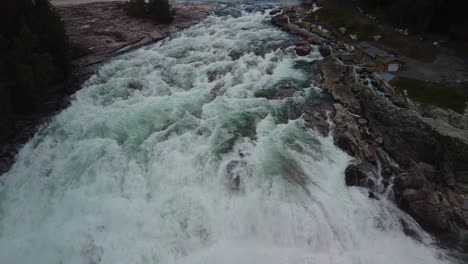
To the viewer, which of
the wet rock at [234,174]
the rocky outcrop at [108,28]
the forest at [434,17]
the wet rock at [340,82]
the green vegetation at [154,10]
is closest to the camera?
the wet rock at [234,174]

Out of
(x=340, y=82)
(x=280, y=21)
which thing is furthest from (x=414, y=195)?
(x=280, y=21)

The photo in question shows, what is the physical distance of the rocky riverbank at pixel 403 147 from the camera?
756 inches

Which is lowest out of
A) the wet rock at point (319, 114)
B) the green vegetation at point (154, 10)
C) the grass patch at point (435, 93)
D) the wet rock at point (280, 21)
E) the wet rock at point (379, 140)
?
the wet rock at point (379, 140)

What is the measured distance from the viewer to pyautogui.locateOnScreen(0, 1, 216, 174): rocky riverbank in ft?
80.9

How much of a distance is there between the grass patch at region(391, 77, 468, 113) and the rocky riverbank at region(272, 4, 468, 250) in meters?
0.62

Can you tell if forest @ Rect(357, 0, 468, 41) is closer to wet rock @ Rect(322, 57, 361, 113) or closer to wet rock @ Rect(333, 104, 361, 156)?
wet rock @ Rect(322, 57, 361, 113)

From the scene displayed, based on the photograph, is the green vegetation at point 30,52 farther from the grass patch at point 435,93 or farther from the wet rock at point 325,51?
→ the grass patch at point 435,93

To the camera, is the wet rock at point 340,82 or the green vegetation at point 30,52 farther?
the wet rock at point 340,82

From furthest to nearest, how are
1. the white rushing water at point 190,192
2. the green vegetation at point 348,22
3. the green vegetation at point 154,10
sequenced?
the green vegetation at point 154,10
the green vegetation at point 348,22
the white rushing water at point 190,192

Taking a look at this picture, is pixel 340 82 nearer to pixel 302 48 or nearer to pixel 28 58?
pixel 302 48

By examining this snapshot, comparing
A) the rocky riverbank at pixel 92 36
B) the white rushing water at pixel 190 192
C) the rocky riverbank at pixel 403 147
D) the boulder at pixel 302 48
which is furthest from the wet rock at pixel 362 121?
the rocky riverbank at pixel 92 36

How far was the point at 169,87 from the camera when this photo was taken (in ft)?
94.4

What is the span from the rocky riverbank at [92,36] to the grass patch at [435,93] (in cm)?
2440

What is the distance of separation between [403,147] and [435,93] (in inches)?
246
